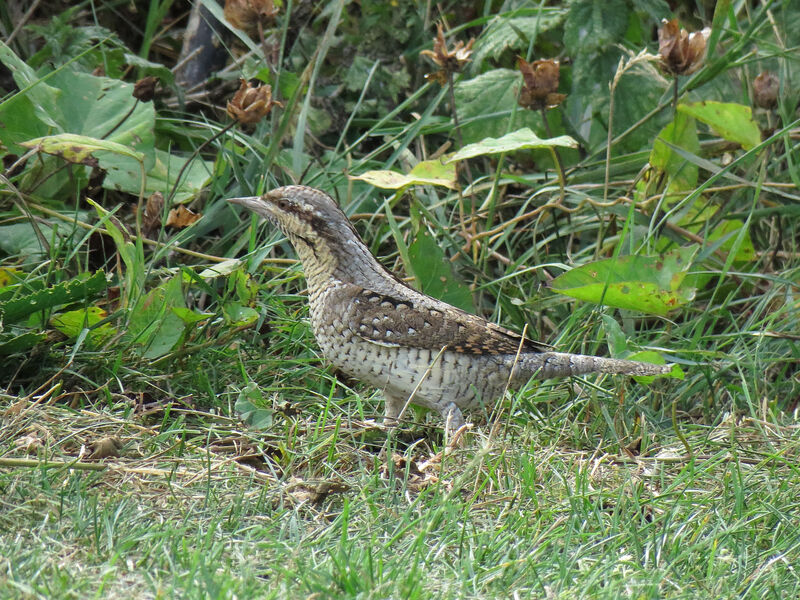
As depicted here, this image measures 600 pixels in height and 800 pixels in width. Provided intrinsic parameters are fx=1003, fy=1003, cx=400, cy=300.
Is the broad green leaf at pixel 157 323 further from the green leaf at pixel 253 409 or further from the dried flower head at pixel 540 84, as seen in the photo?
the dried flower head at pixel 540 84

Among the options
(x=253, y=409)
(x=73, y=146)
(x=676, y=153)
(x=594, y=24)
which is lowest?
(x=253, y=409)

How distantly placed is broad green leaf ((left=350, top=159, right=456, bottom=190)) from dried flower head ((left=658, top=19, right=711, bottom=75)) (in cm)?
105

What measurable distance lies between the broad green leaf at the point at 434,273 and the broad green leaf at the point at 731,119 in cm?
148

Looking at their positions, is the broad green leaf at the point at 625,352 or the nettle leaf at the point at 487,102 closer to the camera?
the broad green leaf at the point at 625,352

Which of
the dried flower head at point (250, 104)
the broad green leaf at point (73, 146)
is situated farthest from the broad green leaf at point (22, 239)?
the dried flower head at point (250, 104)

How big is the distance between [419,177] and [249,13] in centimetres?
115

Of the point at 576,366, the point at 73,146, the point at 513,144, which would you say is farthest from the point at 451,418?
the point at 73,146

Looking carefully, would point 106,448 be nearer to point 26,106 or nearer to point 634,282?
point 26,106

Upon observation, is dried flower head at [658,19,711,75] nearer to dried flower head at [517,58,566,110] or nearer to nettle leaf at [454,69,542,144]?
dried flower head at [517,58,566,110]

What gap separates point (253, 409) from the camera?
3863 mm

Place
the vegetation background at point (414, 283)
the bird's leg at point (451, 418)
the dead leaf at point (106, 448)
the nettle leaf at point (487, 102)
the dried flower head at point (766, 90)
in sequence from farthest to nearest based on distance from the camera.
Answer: the nettle leaf at point (487, 102), the dried flower head at point (766, 90), the bird's leg at point (451, 418), the dead leaf at point (106, 448), the vegetation background at point (414, 283)

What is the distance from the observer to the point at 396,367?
3.83 m

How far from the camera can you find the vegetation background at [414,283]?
287 cm

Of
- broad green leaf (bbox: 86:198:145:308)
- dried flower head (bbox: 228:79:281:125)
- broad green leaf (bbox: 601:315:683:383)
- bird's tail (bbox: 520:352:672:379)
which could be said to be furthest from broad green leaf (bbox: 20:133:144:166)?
broad green leaf (bbox: 601:315:683:383)
